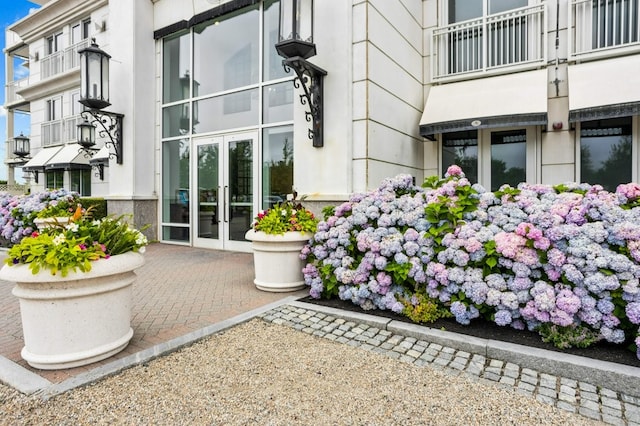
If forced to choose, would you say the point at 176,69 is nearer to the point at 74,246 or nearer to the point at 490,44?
the point at 490,44

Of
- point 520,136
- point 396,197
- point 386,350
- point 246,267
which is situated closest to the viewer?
point 386,350

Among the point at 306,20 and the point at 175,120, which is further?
the point at 175,120

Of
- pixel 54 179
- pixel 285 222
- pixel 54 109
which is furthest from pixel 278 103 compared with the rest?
pixel 54 109

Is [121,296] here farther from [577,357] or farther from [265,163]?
[265,163]

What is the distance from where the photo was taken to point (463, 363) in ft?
9.79

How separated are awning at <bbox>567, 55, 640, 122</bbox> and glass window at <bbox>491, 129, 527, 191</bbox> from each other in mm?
1174

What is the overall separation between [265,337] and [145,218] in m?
7.12

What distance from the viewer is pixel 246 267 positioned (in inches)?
256

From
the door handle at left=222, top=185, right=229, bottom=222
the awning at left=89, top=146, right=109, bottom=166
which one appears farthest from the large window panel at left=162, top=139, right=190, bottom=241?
the awning at left=89, top=146, right=109, bottom=166

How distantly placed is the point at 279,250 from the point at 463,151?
17.1ft

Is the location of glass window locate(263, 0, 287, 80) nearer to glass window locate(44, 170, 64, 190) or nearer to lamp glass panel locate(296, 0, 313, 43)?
lamp glass panel locate(296, 0, 313, 43)

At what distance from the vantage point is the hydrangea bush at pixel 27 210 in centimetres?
852

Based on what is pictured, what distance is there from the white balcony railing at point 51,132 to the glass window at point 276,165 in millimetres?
12226

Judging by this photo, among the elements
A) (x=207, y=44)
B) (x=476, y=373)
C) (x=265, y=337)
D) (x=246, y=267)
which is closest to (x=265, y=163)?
(x=246, y=267)
